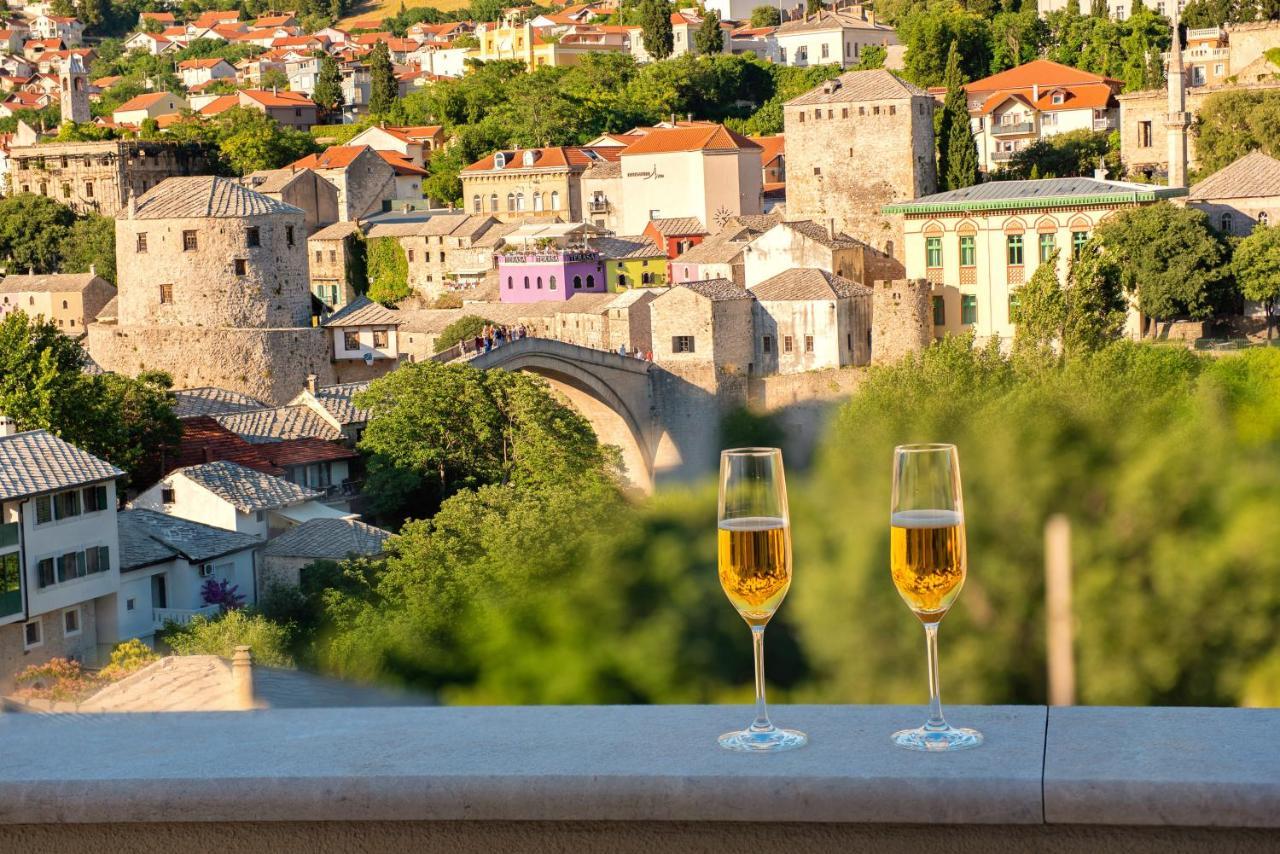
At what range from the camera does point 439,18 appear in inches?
3701

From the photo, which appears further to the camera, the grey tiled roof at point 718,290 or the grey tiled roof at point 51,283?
the grey tiled roof at point 51,283

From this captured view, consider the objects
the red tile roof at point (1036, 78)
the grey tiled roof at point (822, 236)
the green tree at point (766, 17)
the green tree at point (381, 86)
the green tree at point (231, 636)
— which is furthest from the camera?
the green tree at point (766, 17)

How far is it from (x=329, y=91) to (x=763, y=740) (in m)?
68.5

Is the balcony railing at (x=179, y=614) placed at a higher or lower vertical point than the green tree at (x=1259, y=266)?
lower

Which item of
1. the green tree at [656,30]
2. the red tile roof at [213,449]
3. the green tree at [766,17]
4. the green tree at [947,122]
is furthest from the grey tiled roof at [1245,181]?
the green tree at [766,17]

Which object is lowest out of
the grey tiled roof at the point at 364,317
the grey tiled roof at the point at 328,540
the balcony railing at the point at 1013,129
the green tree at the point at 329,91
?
the grey tiled roof at the point at 328,540

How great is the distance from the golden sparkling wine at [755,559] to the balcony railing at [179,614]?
18.1 metres

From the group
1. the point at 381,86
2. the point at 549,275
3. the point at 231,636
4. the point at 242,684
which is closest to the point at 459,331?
the point at 549,275

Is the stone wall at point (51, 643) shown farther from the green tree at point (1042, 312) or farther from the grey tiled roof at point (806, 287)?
the grey tiled roof at point (806, 287)

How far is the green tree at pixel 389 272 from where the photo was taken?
46344 millimetres

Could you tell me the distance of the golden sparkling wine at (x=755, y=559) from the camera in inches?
84.6

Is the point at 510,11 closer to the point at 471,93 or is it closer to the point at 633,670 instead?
the point at 471,93

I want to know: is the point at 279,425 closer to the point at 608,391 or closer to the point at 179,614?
the point at 608,391

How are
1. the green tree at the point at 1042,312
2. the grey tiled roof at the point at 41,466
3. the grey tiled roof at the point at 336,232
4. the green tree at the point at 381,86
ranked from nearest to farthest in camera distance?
the grey tiled roof at the point at 41,466
the green tree at the point at 1042,312
the grey tiled roof at the point at 336,232
the green tree at the point at 381,86
